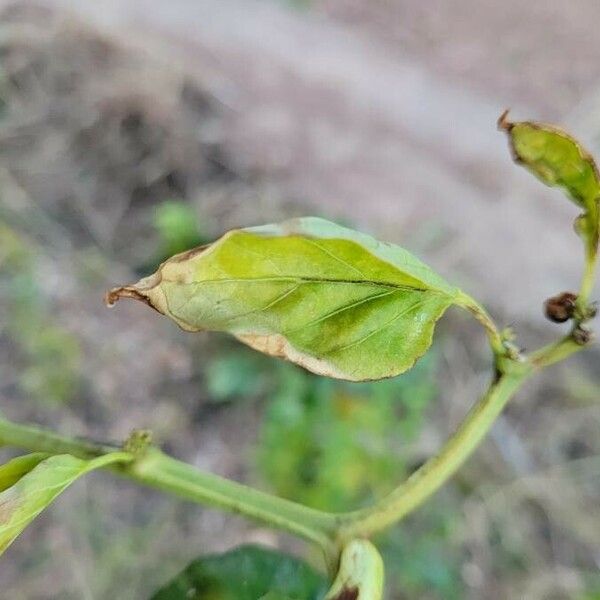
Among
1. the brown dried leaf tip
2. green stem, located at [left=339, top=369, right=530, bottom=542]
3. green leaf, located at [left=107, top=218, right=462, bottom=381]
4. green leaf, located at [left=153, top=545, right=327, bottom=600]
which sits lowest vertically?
green leaf, located at [left=153, top=545, right=327, bottom=600]

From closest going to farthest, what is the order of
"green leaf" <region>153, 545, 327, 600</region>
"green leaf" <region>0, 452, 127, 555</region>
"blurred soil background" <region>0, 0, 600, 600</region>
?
A: "green leaf" <region>0, 452, 127, 555</region> < "green leaf" <region>153, 545, 327, 600</region> < "blurred soil background" <region>0, 0, 600, 600</region>

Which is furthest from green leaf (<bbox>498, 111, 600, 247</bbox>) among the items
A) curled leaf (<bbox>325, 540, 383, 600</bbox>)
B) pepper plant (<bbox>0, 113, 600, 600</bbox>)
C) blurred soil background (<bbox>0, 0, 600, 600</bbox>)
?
blurred soil background (<bbox>0, 0, 600, 600</bbox>)

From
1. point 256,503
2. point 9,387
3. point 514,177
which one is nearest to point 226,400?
point 9,387

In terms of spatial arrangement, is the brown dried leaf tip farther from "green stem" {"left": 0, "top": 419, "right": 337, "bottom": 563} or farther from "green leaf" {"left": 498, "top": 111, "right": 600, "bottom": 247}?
"green leaf" {"left": 498, "top": 111, "right": 600, "bottom": 247}

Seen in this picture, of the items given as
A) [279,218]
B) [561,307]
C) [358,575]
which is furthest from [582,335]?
[279,218]

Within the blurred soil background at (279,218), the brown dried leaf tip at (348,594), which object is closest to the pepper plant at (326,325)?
the brown dried leaf tip at (348,594)

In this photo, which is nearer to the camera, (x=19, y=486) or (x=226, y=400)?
(x=19, y=486)

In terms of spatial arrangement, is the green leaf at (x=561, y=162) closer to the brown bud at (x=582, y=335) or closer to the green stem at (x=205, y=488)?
the brown bud at (x=582, y=335)

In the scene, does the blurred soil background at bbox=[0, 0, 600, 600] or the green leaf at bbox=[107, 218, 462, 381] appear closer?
the green leaf at bbox=[107, 218, 462, 381]

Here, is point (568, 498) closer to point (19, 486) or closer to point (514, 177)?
point (514, 177)
